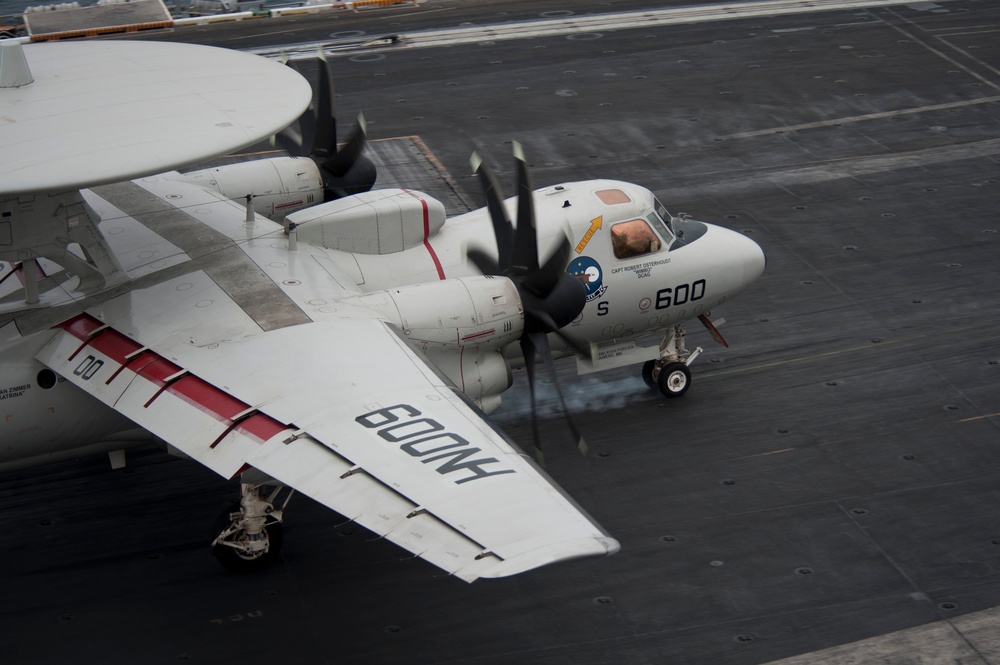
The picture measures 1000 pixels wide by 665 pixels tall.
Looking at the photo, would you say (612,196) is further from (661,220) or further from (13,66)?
(13,66)

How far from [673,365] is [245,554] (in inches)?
431

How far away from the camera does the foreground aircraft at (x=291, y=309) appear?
17672 millimetres

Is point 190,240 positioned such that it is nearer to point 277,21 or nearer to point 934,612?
point 934,612

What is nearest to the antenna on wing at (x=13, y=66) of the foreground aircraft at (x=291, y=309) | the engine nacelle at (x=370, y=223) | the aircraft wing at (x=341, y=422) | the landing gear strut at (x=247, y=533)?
the foreground aircraft at (x=291, y=309)

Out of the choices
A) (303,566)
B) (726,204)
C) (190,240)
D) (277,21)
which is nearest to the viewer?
(303,566)

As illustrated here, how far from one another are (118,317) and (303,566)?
18.8ft

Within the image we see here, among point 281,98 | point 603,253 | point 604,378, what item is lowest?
point 604,378

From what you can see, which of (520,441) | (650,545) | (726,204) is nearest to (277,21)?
(726,204)

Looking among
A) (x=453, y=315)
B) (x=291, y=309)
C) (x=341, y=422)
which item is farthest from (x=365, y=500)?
(x=291, y=309)

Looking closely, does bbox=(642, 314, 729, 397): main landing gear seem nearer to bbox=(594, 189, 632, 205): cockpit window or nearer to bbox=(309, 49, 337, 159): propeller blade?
bbox=(594, 189, 632, 205): cockpit window

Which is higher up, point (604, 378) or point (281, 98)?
point (281, 98)

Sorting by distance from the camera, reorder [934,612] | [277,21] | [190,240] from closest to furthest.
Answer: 1. [934,612]
2. [190,240]
3. [277,21]

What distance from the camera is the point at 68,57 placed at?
971 inches

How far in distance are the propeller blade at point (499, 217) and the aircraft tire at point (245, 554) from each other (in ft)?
21.4
